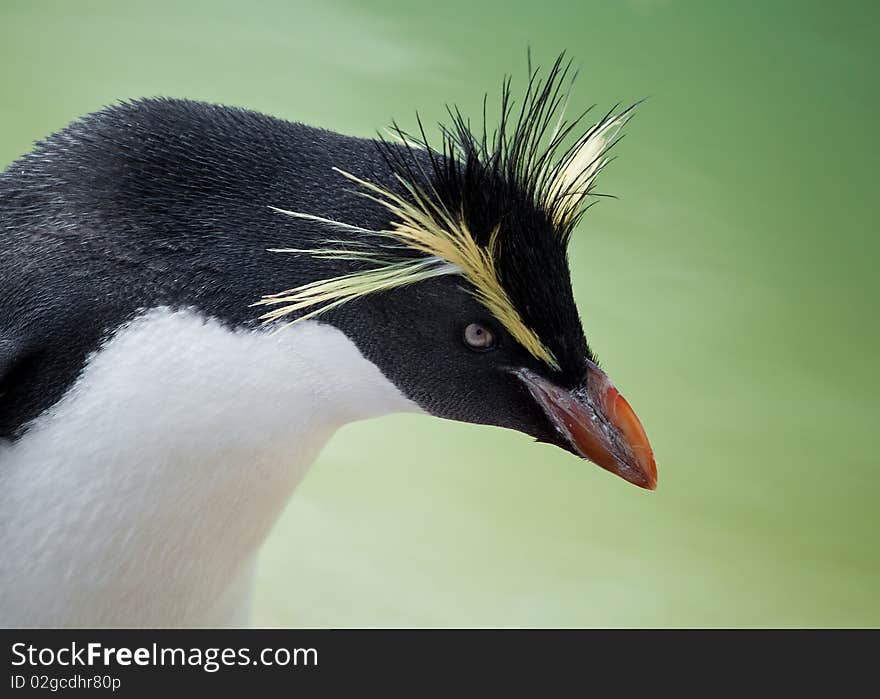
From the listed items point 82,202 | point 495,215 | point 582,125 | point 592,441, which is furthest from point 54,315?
point 582,125

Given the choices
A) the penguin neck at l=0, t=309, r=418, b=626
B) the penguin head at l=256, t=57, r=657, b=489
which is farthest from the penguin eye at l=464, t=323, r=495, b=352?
the penguin neck at l=0, t=309, r=418, b=626

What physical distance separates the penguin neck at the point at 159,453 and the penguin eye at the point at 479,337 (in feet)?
0.34

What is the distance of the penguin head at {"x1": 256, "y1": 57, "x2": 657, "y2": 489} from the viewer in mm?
1151

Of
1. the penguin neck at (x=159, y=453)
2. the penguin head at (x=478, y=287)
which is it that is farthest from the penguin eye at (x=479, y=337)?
the penguin neck at (x=159, y=453)

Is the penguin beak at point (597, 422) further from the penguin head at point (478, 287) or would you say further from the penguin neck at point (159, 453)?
the penguin neck at point (159, 453)

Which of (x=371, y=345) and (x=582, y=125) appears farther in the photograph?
(x=582, y=125)

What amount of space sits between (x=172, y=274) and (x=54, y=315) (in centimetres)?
13

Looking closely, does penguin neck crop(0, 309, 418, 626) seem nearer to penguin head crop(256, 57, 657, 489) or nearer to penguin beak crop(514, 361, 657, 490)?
penguin head crop(256, 57, 657, 489)

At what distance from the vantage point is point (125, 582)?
1.29 meters

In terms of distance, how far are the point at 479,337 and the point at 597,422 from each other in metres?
0.16

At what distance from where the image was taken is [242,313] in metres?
1.16
